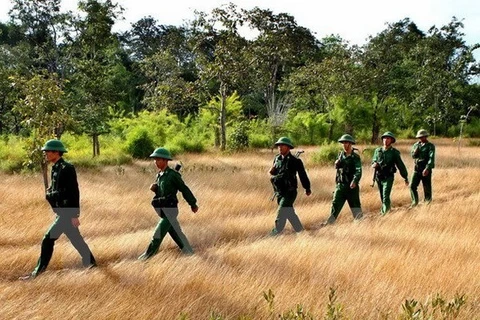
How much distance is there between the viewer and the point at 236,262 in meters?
5.60

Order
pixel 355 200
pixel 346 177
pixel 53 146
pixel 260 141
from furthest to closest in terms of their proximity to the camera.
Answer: pixel 260 141 < pixel 355 200 < pixel 346 177 < pixel 53 146

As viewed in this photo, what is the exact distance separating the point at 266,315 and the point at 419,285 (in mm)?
1666

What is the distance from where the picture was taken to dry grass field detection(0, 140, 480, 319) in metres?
4.13

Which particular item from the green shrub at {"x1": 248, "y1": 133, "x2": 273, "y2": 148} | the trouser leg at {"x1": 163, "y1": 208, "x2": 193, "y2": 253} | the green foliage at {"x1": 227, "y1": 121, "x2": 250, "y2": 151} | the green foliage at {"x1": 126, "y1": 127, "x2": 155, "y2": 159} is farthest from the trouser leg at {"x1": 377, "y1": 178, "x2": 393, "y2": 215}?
the green shrub at {"x1": 248, "y1": 133, "x2": 273, "y2": 148}

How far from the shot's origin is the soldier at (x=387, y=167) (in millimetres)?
9143

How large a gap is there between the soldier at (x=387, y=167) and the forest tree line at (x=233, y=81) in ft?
24.1

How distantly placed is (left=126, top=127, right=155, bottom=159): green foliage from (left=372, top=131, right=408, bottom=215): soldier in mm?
13334

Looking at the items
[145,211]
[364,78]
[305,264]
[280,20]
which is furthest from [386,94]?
[305,264]

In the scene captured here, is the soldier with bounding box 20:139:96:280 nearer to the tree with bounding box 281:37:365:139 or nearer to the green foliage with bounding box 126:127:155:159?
the green foliage with bounding box 126:127:155:159

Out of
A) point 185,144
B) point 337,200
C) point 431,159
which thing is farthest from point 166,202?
point 185,144

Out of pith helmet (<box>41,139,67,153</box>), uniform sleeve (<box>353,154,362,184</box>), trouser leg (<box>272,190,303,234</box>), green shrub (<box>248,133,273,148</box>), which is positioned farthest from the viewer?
green shrub (<box>248,133,273,148</box>)

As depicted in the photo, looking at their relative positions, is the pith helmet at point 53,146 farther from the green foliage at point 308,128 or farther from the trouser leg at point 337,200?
the green foliage at point 308,128

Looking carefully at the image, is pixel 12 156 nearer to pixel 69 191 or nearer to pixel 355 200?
pixel 69 191

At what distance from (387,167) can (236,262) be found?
4.82 meters
